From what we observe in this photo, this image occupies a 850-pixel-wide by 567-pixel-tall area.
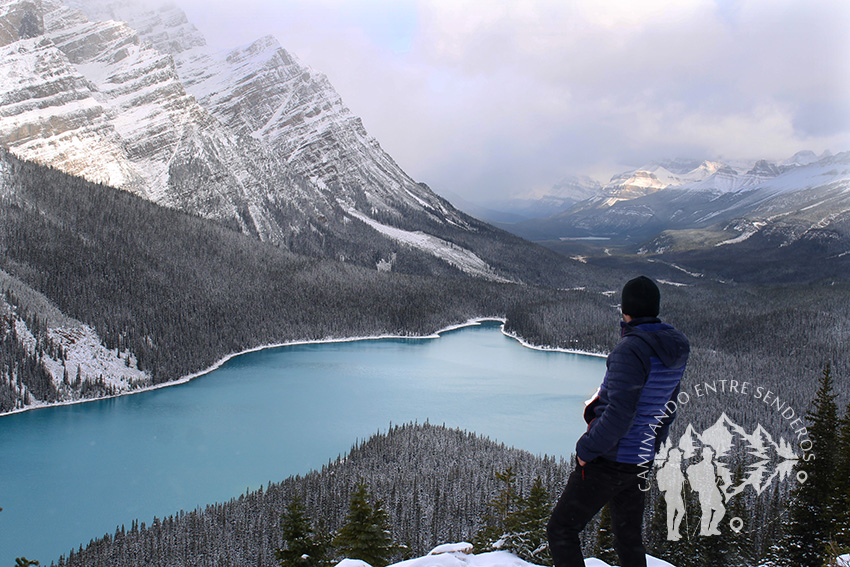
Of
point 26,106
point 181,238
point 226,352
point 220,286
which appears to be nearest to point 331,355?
point 226,352

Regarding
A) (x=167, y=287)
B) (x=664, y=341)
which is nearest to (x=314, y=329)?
(x=167, y=287)

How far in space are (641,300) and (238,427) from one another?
209 ft

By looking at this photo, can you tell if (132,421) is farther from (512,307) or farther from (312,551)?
(512,307)

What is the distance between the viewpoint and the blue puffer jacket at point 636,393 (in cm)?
802

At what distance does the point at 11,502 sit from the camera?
44.6 m

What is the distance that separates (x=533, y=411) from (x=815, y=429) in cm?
5372

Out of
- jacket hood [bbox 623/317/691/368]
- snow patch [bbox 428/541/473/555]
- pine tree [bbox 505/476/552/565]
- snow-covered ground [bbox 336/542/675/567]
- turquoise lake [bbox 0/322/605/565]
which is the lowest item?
turquoise lake [bbox 0/322/605/565]

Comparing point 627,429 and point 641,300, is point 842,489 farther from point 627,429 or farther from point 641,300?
point 641,300

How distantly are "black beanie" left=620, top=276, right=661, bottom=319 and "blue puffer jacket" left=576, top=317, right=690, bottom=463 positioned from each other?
0.37 ft

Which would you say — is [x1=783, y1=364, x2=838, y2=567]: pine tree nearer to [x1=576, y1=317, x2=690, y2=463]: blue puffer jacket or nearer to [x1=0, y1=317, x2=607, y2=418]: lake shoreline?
[x1=576, y1=317, x2=690, y2=463]: blue puffer jacket

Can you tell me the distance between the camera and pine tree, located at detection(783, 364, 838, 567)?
2144 cm

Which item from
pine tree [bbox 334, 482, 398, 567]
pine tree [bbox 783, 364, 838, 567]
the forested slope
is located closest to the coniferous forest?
pine tree [bbox 783, 364, 838, 567]

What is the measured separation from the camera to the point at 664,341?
8.06 m

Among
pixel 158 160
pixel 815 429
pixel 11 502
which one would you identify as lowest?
pixel 11 502
